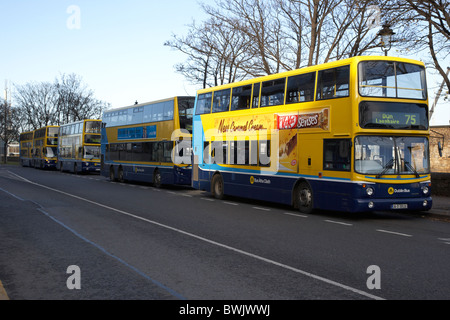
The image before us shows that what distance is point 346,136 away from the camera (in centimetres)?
1259

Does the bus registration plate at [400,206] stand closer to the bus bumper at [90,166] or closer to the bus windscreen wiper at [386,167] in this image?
the bus windscreen wiper at [386,167]

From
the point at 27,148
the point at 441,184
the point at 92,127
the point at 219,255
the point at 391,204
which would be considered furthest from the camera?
the point at 27,148

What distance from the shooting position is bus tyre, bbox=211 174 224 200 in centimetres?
1873

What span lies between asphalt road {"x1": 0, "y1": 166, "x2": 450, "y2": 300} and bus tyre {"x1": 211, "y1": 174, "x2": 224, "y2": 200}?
4533mm

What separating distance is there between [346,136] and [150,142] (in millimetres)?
14949

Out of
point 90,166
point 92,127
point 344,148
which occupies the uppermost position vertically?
point 92,127

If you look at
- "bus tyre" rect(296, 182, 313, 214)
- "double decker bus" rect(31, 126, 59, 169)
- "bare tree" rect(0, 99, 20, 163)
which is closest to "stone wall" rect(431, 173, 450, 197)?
"bus tyre" rect(296, 182, 313, 214)

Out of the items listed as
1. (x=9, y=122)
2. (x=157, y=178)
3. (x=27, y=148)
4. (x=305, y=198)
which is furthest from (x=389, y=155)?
(x=9, y=122)

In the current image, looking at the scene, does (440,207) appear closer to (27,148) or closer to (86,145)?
→ (86,145)

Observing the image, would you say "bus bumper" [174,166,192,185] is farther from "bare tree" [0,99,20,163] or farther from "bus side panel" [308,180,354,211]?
"bare tree" [0,99,20,163]

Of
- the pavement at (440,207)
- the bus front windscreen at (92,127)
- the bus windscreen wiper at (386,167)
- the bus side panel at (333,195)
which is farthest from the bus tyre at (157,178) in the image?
the bus front windscreen at (92,127)
